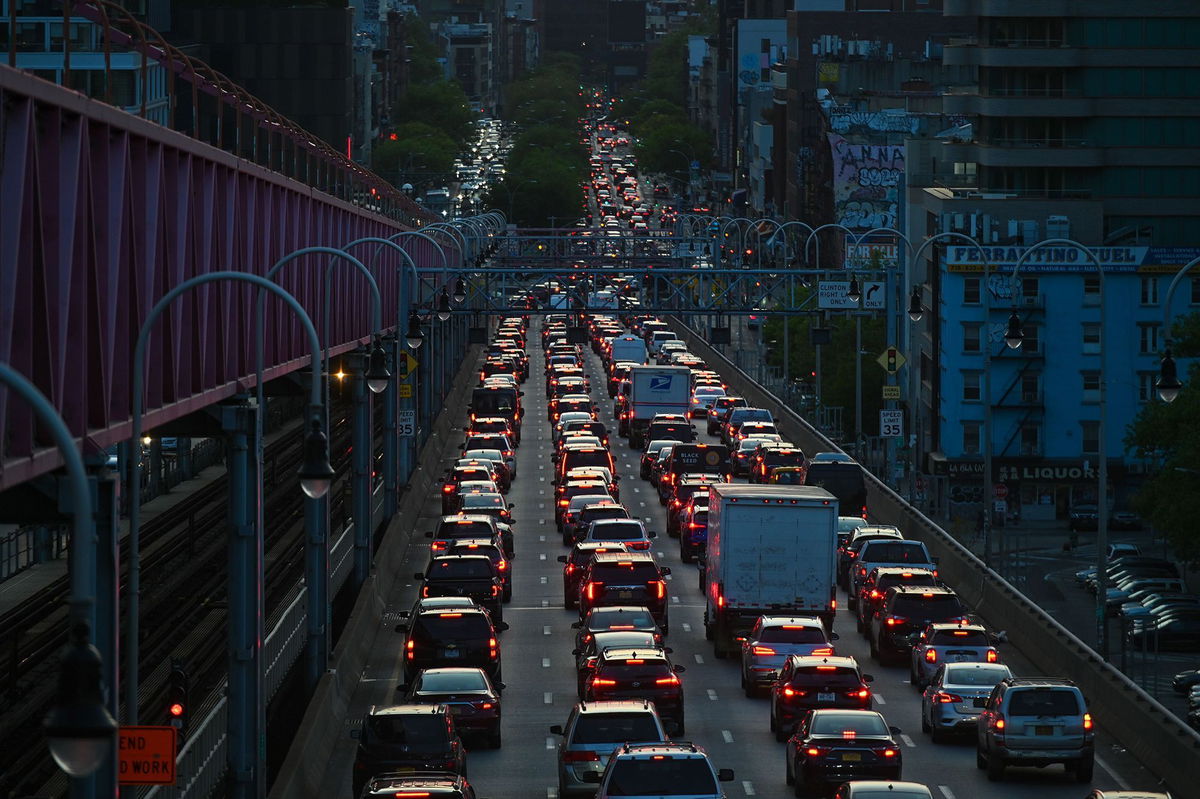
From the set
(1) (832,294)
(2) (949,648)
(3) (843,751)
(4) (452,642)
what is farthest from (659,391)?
(3) (843,751)

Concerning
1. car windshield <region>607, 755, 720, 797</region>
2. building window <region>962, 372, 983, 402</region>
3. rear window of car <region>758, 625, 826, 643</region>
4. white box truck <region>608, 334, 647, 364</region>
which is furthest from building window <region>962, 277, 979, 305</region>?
car windshield <region>607, 755, 720, 797</region>

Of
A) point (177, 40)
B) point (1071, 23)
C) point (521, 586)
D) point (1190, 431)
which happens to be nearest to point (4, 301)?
point (521, 586)

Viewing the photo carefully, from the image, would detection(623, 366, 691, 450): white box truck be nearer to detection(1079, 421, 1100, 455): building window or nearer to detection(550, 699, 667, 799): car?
detection(1079, 421, 1100, 455): building window

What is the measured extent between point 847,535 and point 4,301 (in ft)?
126

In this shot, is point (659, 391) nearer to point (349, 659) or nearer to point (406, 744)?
point (349, 659)

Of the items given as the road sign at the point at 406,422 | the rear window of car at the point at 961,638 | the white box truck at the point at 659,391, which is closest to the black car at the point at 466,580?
the rear window of car at the point at 961,638

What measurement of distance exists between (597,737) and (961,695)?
7674mm

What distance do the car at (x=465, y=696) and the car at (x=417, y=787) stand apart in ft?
26.7

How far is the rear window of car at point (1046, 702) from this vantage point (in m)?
33.1

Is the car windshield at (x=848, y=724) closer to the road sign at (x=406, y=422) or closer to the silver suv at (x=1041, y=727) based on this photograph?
the silver suv at (x=1041, y=727)

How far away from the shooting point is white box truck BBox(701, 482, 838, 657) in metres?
44.8

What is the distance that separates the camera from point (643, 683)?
3688cm

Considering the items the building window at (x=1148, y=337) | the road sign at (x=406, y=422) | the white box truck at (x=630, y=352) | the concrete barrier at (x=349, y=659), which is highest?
the building window at (x=1148, y=337)

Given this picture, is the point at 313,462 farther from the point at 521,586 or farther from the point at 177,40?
the point at 177,40
